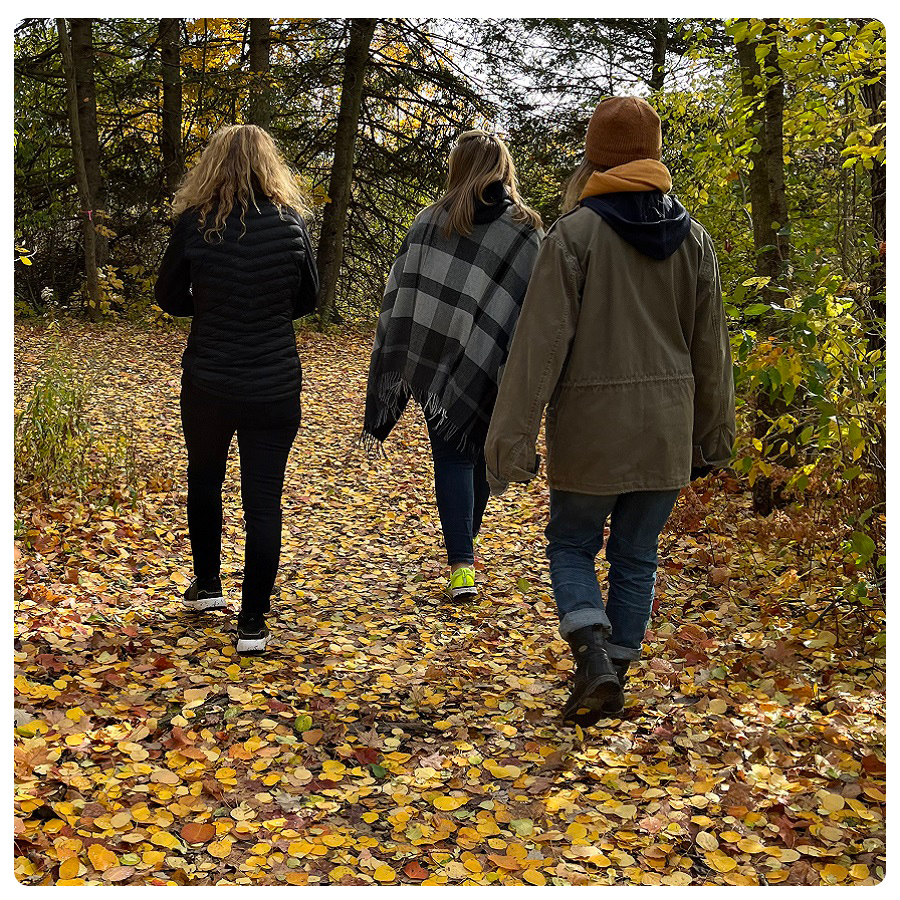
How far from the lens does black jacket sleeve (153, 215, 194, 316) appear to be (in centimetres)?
385

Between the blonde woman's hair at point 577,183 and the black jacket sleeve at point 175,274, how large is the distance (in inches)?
62.2

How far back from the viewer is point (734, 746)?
10.7ft

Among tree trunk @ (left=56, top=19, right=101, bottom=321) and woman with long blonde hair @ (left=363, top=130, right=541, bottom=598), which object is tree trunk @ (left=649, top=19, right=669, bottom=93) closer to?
tree trunk @ (left=56, top=19, right=101, bottom=321)

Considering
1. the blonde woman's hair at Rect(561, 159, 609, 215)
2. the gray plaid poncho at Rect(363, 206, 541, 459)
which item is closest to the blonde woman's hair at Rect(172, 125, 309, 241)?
the gray plaid poncho at Rect(363, 206, 541, 459)

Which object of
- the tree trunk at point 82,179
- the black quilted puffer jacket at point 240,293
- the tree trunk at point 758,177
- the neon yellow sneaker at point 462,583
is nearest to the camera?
the black quilted puffer jacket at point 240,293

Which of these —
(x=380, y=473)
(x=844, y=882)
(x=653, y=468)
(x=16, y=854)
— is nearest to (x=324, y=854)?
(x=16, y=854)

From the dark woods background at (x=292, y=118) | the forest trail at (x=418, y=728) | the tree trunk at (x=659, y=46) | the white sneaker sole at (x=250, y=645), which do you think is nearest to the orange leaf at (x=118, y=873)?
the forest trail at (x=418, y=728)

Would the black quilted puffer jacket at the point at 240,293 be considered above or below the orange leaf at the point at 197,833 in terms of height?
above

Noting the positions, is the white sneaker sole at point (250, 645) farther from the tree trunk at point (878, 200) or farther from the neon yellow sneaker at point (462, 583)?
the tree trunk at point (878, 200)

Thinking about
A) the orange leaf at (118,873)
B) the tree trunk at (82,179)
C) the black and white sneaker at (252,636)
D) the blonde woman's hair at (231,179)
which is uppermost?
the tree trunk at (82,179)

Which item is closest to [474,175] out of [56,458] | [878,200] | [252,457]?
[252,457]

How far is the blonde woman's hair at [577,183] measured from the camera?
344cm

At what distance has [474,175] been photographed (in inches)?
173

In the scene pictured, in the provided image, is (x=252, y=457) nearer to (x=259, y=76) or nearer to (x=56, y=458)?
(x=56, y=458)
